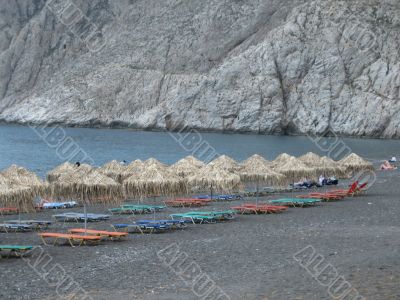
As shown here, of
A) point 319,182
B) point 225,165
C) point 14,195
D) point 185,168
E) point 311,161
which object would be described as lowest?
point 319,182

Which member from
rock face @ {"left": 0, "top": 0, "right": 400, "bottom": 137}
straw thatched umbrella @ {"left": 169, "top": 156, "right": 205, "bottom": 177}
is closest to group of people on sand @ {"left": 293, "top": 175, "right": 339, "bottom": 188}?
straw thatched umbrella @ {"left": 169, "top": 156, "right": 205, "bottom": 177}

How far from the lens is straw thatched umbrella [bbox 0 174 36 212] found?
1995cm

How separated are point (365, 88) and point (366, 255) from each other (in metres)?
109

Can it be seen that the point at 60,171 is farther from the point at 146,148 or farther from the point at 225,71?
the point at 225,71

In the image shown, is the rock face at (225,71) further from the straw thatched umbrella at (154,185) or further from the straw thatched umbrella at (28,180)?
the straw thatched umbrella at (28,180)

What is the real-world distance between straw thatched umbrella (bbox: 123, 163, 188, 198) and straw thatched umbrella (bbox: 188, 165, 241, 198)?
284 cm

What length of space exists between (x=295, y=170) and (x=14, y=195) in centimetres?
1666

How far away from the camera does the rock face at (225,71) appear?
408ft

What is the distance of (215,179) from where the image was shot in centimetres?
2866

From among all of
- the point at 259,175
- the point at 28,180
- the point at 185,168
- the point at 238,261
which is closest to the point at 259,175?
the point at 259,175

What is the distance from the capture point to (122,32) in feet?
533

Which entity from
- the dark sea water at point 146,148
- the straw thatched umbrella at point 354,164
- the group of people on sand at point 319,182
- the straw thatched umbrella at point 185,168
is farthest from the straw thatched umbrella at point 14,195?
the dark sea water at point 146,148

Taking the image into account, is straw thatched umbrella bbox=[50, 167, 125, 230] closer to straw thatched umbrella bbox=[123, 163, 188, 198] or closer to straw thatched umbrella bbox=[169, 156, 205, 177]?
straw thatched umbrella bbox=[123, 163, 188, 198]

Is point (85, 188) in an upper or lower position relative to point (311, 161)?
upper
